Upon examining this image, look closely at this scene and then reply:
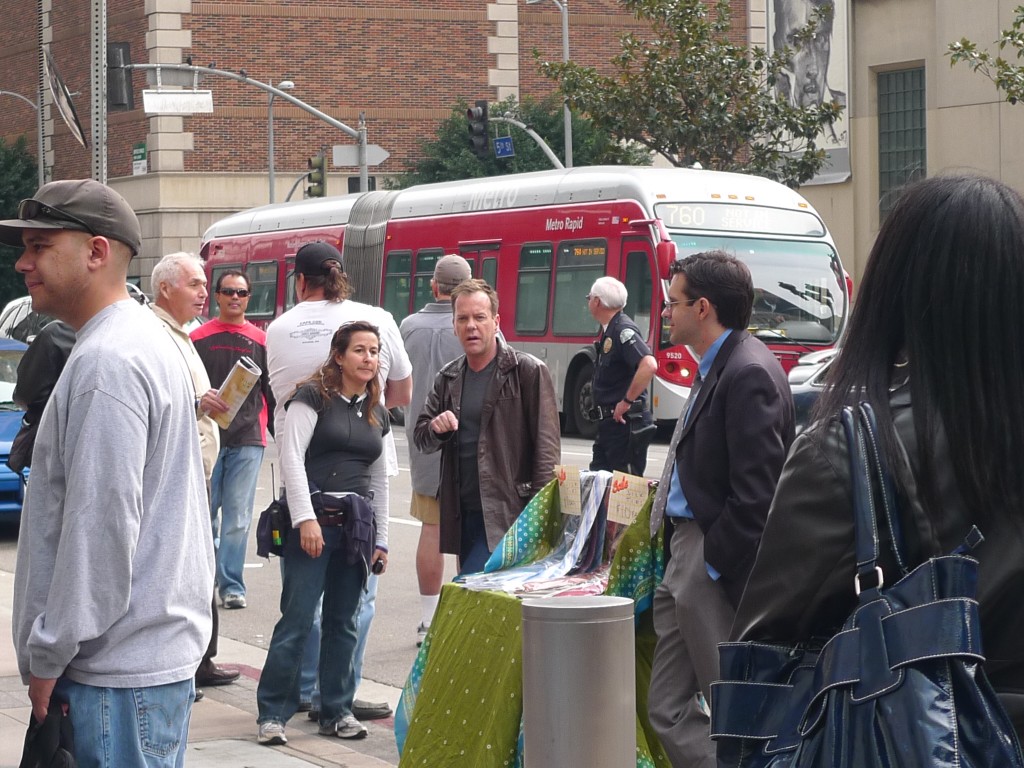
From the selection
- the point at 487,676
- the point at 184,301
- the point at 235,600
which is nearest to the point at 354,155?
the point at 235,600

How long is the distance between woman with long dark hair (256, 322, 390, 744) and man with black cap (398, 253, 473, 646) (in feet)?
5.36

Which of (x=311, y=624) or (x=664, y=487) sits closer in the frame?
(x=664, y=487)

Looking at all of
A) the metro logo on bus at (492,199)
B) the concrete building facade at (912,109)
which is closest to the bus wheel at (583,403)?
the metro logo on bus at (492,199)

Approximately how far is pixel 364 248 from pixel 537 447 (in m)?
20.0

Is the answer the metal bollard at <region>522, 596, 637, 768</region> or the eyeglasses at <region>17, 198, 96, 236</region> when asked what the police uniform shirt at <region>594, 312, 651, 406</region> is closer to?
the metal bollard at <region>522, 596, 637, 768</region>

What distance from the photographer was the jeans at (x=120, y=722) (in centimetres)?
327

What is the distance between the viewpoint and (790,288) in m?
20.5

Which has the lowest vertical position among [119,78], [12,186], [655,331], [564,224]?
[655,331]

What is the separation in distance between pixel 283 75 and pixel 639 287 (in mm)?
31065

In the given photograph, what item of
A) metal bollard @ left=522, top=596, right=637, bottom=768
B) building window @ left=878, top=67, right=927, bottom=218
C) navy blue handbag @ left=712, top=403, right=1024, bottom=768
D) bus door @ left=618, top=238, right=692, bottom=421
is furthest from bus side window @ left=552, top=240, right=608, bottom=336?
navy blue handbag @ left=712, top=403, right=1024, bottom=768

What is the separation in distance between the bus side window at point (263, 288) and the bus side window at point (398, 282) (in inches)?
123

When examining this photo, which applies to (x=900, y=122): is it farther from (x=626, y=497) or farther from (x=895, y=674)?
(x=895, y=674)

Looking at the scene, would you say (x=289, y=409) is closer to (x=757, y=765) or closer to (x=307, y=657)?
(x=307, y=657)

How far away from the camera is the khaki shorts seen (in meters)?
8.25
